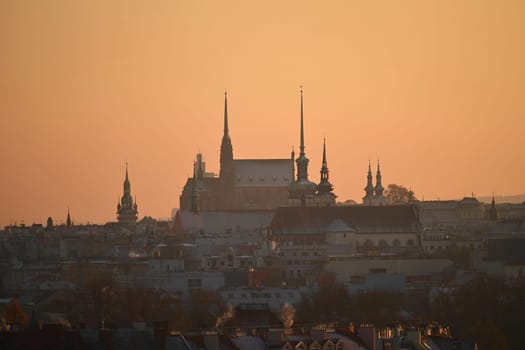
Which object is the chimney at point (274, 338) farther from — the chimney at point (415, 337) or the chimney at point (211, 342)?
the chimney at point (415, 337)

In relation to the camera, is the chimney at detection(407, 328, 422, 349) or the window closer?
the chimney at detection(407, 328, 422, 349)

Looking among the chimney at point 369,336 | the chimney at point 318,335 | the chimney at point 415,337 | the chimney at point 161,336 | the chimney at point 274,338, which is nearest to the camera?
the chimney at point 161,336

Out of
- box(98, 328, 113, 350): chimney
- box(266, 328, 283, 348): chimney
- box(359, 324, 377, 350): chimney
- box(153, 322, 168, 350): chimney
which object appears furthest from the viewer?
box(359, 324, 377, 350): chimney

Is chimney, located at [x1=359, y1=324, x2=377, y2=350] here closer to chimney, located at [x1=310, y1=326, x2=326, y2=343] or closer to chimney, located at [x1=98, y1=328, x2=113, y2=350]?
chimney, located at [x1=310, y1=326, x2=326, y2=343]

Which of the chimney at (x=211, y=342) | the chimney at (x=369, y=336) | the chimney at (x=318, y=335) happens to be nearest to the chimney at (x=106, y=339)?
the chimney at (x=211, y=342)

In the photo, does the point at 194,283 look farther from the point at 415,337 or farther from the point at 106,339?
the point at 106,339

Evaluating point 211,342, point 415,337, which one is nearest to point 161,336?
point 211,342

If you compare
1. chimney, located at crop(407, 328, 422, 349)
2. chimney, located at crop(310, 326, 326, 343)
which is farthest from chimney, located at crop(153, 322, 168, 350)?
chimney, located at crop(407, 328, 422, 349)

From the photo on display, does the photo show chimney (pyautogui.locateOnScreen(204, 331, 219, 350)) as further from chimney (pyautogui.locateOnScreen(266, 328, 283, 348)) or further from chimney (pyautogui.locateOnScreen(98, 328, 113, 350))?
chimney (pyautogui.locateOnScreen(98, 328, 113, 350))

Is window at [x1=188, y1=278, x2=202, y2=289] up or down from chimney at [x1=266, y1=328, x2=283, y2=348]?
up

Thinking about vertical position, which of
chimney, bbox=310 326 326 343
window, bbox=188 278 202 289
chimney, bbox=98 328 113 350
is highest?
window, bbox=188 278 202 289

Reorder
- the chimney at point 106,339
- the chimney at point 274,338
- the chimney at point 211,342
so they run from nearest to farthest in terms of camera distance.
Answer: the chimney at point 106,339, the chimney at point 211,342, the chimney at point 274,338

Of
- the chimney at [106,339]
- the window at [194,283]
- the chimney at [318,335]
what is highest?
the window at [194,283]

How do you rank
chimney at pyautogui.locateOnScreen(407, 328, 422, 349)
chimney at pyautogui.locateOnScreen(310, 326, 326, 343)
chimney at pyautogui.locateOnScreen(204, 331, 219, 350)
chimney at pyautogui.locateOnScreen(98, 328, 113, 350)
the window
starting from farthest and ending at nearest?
1. the window
2. chimney at pyautogui.locateOnScreen(407, 328, 422, 349)
3. chimney at pyautogui.locateOnScreen(310, 326, 326, 343)
4. chimney at pyautogui.locateOnScreen(204, 331, 219, 350)
5. chimney at pyautogui.locateOnScreen(98, 328, 113, 350)
